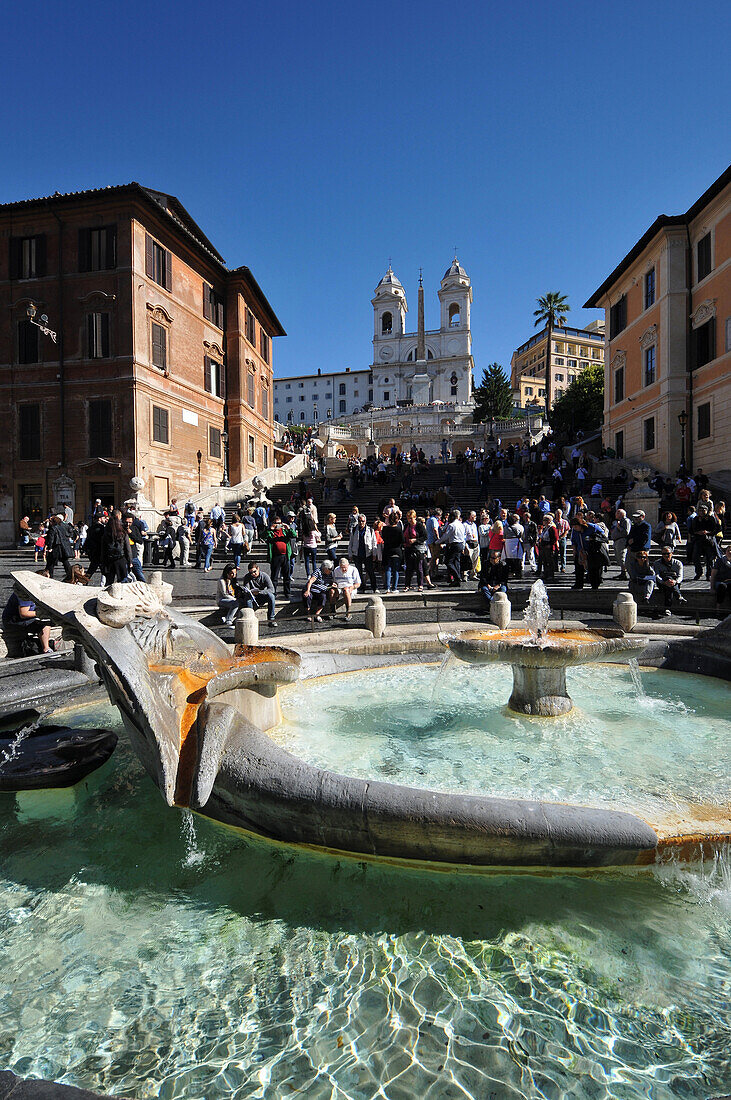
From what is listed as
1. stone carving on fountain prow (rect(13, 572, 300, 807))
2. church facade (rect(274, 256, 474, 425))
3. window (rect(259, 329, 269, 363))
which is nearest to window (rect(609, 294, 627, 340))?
window (rect(259, 329, 269, 363))

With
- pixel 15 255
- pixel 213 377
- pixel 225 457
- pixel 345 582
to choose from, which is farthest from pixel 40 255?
pixel 345 582

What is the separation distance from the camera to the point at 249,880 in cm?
301

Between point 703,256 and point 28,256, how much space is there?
2875 centimetres

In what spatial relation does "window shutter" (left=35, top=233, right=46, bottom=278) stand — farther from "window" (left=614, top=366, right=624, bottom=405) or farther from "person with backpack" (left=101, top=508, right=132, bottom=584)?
"window" (left=614, top=366, right=624, bottom=405)

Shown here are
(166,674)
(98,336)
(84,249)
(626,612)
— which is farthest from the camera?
(84,249)

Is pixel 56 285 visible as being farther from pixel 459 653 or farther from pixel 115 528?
pixel 459 653

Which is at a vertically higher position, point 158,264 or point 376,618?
point 158,264

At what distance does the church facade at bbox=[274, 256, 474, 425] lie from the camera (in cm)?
8825

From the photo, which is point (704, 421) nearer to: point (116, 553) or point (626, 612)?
point (626, 612)

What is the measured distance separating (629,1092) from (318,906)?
4.56 ft

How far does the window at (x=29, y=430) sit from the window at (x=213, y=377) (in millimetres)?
7982

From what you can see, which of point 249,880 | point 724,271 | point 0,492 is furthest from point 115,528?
point 724,271

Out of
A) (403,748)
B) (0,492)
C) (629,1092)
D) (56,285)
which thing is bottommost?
(629,1092)

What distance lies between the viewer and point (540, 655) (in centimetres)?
494
